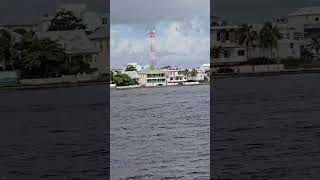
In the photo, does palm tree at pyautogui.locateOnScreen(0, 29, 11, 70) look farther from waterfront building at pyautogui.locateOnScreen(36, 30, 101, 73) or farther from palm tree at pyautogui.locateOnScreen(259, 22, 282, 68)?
palm tree at pyautogui.locateOnScreen(259, 22, 282, 68)

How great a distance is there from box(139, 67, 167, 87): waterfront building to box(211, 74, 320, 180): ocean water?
6.50m

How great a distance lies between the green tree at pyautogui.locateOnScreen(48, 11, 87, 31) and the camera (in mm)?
9508

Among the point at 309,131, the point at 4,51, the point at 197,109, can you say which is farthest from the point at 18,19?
the point at 197,109

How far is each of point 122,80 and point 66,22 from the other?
8957mm

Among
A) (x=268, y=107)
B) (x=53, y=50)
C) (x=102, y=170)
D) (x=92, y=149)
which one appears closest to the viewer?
(x=102, y=170)

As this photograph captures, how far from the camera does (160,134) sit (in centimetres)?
1190

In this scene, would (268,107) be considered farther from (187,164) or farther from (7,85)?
(7,85)

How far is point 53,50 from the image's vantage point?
9.57m

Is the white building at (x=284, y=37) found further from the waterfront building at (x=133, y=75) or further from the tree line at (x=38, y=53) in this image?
the waterfront building at (x=133, y=75)

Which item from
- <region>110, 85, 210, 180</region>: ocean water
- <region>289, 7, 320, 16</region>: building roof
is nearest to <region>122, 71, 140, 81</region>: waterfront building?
<region>110, 85, 210, 180</region>: ocean water

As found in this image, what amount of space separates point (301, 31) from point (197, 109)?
4.22 m

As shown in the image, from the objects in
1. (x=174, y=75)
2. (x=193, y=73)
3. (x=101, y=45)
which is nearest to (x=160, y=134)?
(x=101, y=45)

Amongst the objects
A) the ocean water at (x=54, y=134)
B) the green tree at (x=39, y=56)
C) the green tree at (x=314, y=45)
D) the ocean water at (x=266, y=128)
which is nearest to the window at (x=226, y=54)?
the ocean water at (x=266, y=128)

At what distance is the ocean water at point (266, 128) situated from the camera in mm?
6871
